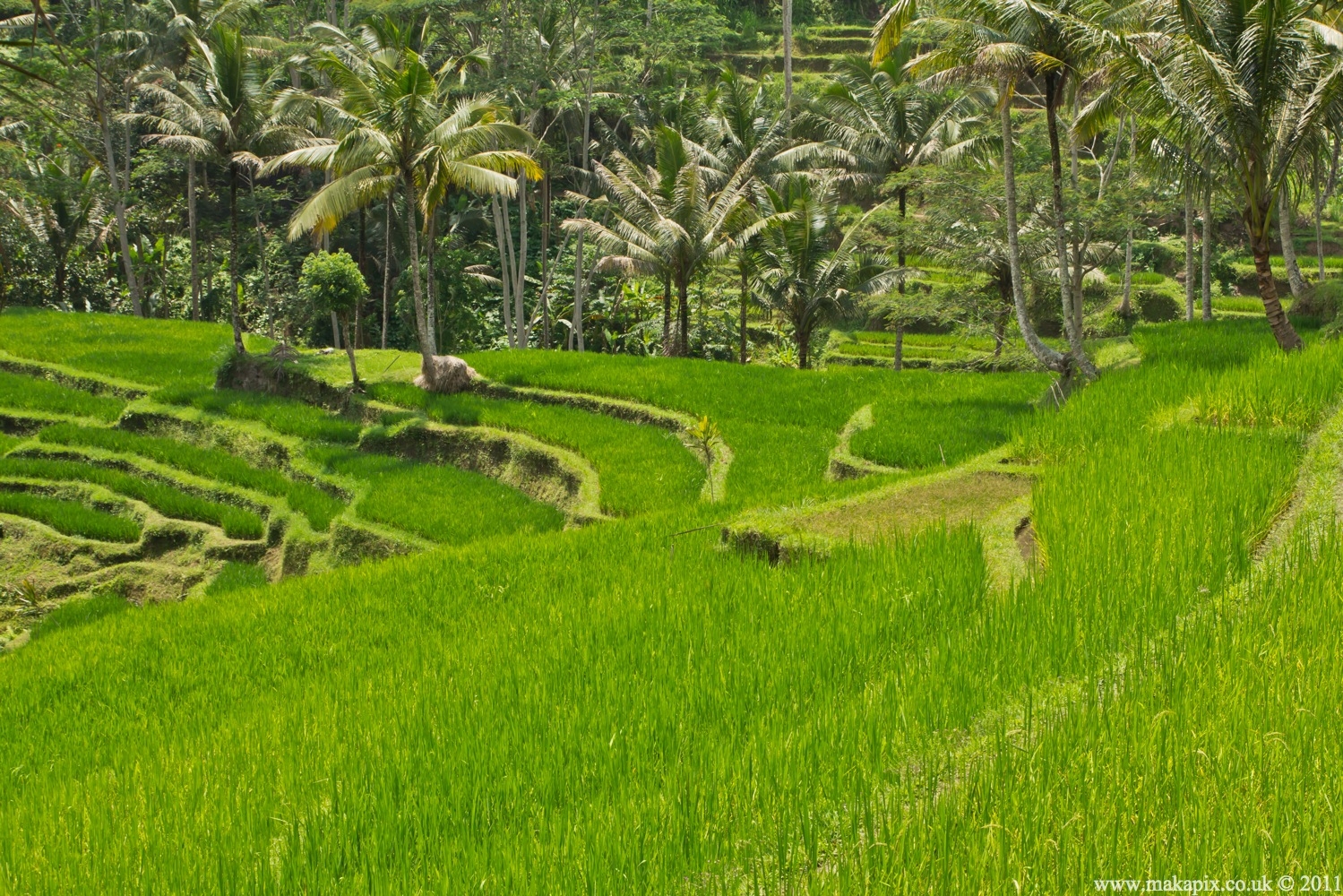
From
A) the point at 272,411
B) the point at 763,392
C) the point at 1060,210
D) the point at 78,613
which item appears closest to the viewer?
the point at 78,613

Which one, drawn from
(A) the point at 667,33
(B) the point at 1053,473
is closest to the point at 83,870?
(B) the point at 1053,473

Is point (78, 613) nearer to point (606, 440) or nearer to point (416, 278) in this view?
point (606, 440)

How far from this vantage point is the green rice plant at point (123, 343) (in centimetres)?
2097

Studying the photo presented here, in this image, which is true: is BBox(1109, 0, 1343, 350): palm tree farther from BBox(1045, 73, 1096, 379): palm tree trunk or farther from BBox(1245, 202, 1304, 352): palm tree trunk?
BBox(1045, 73, 1096, 379): palm tree trunk

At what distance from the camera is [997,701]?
3428 millimetres

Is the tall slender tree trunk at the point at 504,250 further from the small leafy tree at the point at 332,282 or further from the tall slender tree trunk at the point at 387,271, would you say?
the small leafy tree at the point at 332,282

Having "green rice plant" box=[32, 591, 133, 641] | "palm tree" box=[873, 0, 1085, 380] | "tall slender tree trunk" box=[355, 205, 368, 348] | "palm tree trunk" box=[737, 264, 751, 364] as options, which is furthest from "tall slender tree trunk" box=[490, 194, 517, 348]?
"green rice plant" box=[32, 591, 133, 641]

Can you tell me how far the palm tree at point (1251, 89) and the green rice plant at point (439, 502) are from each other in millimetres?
9198

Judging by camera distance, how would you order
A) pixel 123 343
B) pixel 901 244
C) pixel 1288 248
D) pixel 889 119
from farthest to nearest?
pixel 889 119, pixel 123 343, pixel 901 244, pixel 1288 248

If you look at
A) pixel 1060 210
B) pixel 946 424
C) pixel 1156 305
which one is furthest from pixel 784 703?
pixel 1156 305

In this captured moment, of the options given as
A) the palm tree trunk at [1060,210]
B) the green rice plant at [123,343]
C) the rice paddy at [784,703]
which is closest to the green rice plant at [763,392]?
the palm tree trunk at [1060,210]

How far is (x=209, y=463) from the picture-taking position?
16.1 meters

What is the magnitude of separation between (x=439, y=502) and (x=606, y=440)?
278cm

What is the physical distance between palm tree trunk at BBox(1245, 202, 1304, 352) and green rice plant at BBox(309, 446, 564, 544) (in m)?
8.95
